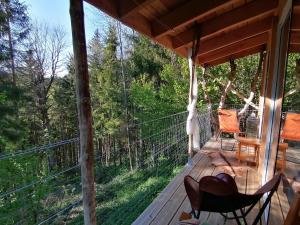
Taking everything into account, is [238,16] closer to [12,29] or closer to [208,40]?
[208,40]

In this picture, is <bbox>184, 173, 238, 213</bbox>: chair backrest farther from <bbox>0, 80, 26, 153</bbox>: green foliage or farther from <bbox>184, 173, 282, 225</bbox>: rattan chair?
<bbox>0, 80, 26, 153</bbox>: green foliage

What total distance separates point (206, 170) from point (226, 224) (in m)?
1.66

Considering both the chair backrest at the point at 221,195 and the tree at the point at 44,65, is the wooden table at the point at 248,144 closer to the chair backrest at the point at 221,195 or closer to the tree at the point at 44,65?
the chair backrest at the point at 221,195

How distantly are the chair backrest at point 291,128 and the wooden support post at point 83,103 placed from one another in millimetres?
2920

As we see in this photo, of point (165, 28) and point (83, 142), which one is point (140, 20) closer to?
point (165, 28)

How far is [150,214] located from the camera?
2.61 meters

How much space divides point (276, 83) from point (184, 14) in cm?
128

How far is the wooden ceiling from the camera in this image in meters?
2.43

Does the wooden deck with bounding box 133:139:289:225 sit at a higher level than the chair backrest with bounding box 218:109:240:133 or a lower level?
lower

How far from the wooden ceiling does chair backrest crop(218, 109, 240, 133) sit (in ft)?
4.66

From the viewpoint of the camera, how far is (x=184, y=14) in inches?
115

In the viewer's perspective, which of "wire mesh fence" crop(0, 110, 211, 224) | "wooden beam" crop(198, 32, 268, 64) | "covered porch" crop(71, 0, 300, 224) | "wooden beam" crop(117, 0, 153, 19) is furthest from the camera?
"wooden beam" crop(198, 32, 268, 64)

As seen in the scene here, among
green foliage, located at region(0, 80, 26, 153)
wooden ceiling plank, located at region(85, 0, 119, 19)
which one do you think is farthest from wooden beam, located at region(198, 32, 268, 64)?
green foliage, located at region(0, 80, 26, 153)

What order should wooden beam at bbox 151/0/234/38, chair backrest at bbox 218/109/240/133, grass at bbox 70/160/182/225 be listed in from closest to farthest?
wooden beam at bbox 151/0/234/38
chair backrest at bbox 218/109/240/133
grass at bbox 70/160/182/225
